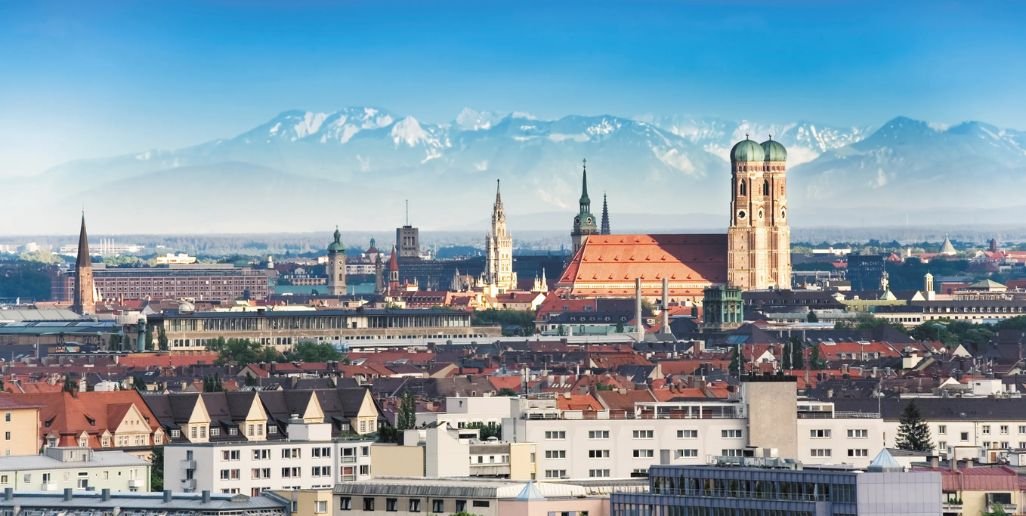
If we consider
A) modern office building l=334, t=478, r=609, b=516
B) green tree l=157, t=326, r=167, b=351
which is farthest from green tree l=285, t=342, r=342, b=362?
modern office building l=334, t=478, r=609, b=516

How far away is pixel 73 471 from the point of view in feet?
207

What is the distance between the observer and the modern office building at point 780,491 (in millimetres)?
45562

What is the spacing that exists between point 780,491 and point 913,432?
29805 millimetres

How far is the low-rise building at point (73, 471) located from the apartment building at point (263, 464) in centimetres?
79

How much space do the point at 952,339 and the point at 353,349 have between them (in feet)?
95.6

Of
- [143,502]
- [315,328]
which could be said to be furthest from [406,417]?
[315,328]

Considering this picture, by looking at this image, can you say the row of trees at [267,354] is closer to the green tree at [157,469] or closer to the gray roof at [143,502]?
the green tree at [157,469]

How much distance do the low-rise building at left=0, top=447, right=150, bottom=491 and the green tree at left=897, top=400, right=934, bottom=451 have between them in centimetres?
1666

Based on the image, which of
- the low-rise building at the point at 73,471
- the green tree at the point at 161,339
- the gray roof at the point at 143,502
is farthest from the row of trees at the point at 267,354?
the gray roof at the point at 143,502

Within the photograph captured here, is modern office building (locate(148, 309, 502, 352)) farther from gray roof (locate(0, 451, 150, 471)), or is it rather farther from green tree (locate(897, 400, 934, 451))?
gray roof (locate(0, 451, 150, 471))

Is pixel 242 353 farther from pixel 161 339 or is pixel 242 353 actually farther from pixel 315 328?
pixel 315 328

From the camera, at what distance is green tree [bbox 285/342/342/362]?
146875mm

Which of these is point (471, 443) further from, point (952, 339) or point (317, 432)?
point (952, 339)

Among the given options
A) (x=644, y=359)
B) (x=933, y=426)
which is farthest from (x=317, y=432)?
(x=644, y=359)
